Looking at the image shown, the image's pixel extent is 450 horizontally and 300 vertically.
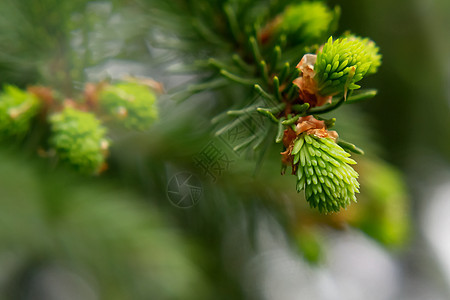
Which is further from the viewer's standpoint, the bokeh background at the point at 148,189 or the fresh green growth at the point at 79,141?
the bokeh background at the point at 148,189

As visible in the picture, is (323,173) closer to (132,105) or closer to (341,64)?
(341,64)

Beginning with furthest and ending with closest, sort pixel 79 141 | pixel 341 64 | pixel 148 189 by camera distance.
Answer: pixel 148 189 → pixel 79 141 → pixel 341 64

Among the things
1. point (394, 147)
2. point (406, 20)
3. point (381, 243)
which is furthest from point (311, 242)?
point (406, 20)

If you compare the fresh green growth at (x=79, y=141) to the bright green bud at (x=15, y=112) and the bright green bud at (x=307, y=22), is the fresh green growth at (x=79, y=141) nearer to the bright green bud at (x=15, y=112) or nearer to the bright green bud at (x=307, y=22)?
the bright green bud at (x=15, y=112)

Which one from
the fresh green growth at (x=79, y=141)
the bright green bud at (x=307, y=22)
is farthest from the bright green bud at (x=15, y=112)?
the bright green bud at (x=307, y=22)

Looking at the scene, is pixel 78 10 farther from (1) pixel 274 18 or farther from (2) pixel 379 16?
(2) pixel 379 16

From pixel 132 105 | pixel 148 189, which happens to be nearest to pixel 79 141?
pixel 132 105
